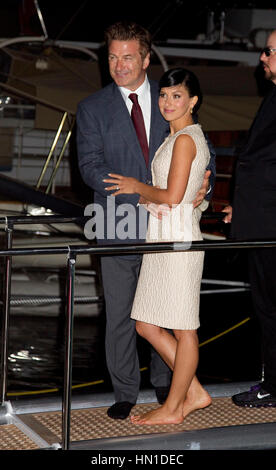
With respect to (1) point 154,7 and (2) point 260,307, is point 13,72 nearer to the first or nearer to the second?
(2) point 260,307

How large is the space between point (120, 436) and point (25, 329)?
3.59 m

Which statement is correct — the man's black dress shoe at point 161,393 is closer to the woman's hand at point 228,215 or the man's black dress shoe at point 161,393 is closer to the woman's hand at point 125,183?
the woman's hand at point 228,215

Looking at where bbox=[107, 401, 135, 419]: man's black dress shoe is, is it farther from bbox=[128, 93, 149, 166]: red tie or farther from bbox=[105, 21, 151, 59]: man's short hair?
bbox=[105, 21, 151, 59]: man's short hair

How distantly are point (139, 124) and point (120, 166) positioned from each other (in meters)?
0.20

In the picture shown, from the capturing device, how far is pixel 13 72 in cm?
1156

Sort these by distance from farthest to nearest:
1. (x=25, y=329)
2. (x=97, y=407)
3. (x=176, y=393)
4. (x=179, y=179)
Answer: (x=25, y=329), (x=97, y=407), (x=176, y=393), (x=179, y=179)

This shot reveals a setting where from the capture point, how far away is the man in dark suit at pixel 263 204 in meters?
3.29

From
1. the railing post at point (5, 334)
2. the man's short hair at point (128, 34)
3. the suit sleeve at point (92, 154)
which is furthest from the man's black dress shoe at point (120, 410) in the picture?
the man's short hair at point (128, 34)

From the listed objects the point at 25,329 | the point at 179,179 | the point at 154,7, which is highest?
the point at 154,7

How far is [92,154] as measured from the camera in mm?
3301

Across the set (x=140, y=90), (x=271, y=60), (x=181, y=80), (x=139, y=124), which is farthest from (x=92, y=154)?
(x=271, y=60)

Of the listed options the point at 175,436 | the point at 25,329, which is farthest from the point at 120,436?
the point at 25,329

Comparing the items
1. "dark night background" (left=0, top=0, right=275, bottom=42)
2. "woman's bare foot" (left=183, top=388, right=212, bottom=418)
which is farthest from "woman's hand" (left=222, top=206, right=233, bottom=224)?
"dark night background" (left=0, top=0, right=275, bottom=42)

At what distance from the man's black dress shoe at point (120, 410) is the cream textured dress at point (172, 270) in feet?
1.29
